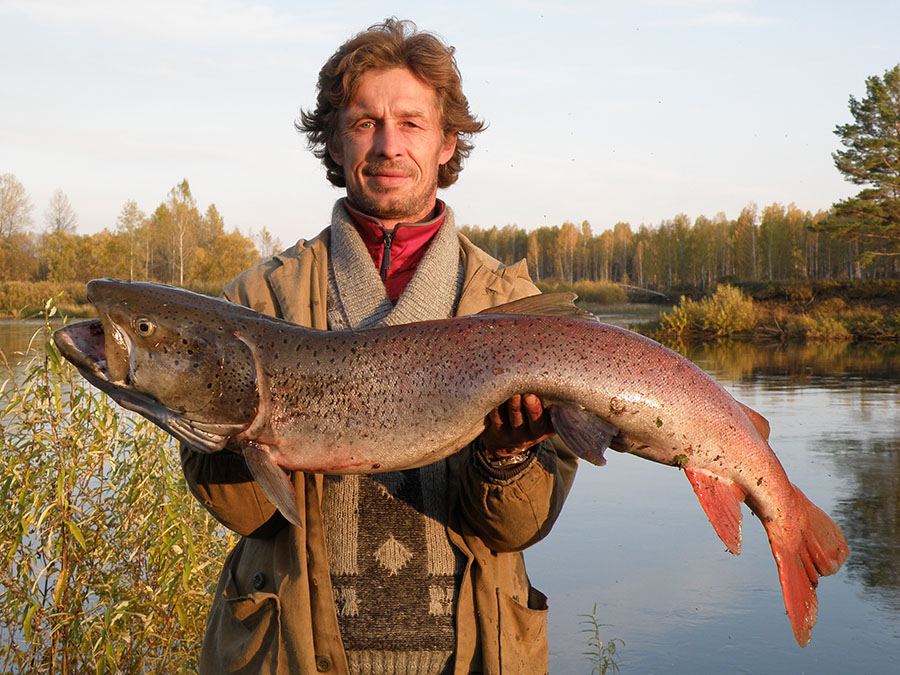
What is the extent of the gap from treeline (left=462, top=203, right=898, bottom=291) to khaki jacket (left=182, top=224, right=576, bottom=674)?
58.8 meters

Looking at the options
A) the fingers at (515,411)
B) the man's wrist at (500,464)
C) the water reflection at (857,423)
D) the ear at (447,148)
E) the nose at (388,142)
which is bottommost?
the water reflection at (857,423)

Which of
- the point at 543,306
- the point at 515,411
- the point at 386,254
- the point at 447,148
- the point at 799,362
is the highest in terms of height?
the point at 447,148

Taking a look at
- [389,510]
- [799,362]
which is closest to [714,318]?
[799,362]

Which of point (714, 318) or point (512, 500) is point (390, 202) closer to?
point (512, 500)

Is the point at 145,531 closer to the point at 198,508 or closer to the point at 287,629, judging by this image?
the point at 198,508

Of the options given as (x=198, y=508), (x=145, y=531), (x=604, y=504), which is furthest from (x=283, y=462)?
(x=604, y=504)

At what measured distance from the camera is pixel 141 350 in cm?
274

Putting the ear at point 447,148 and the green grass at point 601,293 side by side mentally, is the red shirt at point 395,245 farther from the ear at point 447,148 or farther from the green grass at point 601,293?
the green grass at point 601,293

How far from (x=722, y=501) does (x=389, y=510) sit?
124 centimetres

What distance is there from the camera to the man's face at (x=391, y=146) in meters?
3.43

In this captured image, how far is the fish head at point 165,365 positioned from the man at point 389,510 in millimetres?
289

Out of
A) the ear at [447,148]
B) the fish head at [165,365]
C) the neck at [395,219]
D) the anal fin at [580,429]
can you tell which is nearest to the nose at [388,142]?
the neck at [395,219]

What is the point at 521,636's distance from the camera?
3.05m

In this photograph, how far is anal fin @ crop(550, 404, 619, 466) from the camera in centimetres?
275
